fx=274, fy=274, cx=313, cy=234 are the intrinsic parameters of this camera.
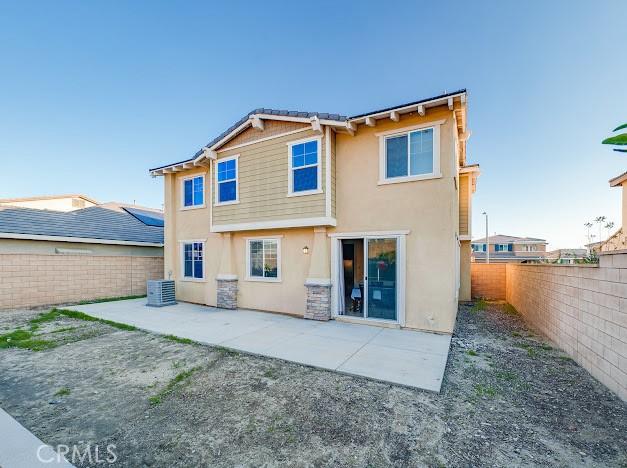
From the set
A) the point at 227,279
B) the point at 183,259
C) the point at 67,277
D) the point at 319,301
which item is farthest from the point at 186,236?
the point at 319,301

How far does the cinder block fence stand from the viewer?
4055 millimetres

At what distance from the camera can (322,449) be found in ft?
9.63

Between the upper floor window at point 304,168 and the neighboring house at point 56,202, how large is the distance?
22979mm

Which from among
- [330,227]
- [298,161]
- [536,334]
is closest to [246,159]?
[298,161]

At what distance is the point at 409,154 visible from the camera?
7.46 meters

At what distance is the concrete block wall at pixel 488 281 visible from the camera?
13242 mm

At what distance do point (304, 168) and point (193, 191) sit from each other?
228 inches

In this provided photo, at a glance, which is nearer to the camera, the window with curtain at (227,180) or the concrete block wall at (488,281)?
the window with curtain at (227,180)

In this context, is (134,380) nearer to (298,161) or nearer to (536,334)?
(298,161)

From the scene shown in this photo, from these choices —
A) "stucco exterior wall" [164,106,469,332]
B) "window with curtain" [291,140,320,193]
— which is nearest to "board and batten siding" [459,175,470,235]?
"stucco exterior wall" [164,106,469,332]

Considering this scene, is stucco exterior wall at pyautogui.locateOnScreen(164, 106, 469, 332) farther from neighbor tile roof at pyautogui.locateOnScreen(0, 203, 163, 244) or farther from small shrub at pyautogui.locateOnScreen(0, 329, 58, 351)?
neighbor tile roof at pyautogui.locateOnScreen(0, 203, 163, 244)

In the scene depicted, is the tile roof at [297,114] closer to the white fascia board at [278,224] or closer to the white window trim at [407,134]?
the white window trim at [407,134]

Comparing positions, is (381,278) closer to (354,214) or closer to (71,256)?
(354,214)

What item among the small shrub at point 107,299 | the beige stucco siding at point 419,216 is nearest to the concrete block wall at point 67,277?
the small shrub at point 107,299
